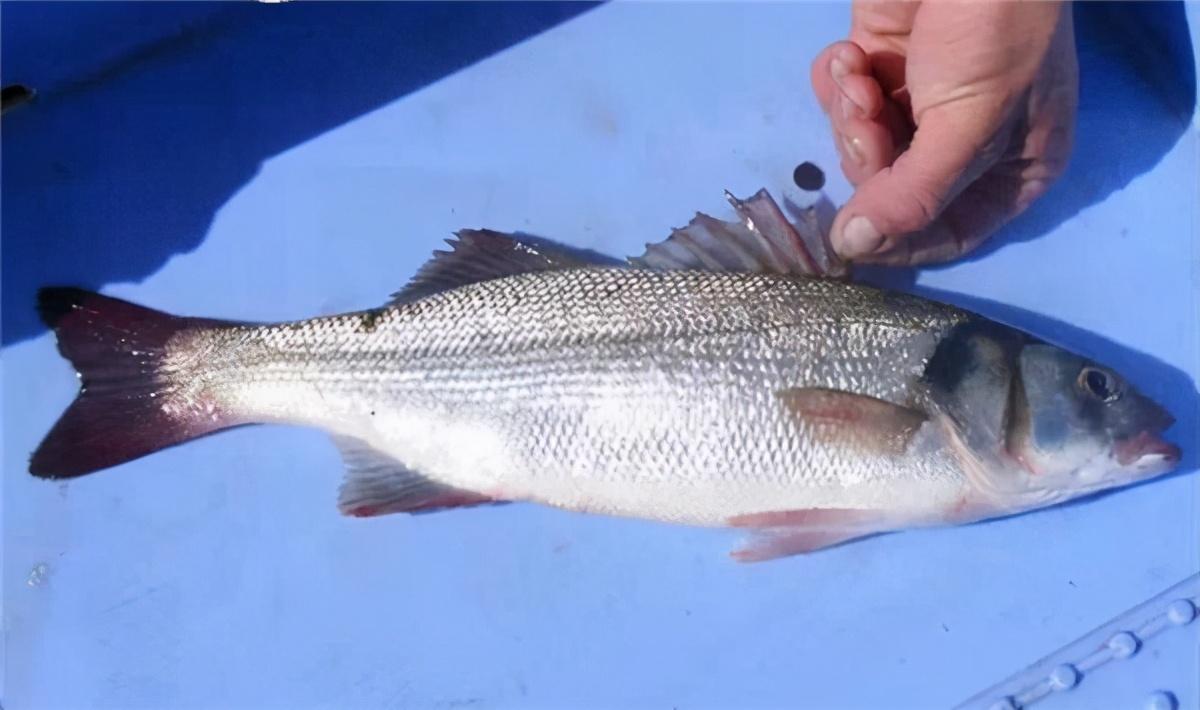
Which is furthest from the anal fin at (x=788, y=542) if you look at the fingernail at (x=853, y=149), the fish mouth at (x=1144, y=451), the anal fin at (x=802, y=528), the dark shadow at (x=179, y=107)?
the dark shadow at (x=179, y=107)

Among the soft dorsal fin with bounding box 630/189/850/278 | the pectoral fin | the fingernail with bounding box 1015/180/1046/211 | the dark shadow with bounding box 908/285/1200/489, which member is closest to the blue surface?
the dark shadow with bounding box 908/285/1200/489

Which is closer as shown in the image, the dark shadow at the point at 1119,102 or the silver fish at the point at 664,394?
the silver fish at the point at 664,394

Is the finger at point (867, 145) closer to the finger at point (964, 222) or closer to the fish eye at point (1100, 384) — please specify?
the finger at point (964, 222)

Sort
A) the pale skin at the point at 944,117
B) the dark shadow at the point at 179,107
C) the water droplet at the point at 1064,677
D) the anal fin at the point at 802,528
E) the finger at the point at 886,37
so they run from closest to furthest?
the pale skin at the point at 944,117 → the anal fin at the point at 802,528 → the water droplet at the point at 1064,677 → the finger at the point at 886,37 → the dark shadow at the point at 179,107

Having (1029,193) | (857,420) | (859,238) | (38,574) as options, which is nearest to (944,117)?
(859,238)

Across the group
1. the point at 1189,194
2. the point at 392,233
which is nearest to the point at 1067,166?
the point at 1189,194

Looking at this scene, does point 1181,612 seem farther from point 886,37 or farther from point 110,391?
point 110,391

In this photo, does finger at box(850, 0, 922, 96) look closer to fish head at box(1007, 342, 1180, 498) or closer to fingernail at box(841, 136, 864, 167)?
fingernail at box(841, 136, 864, 167)
